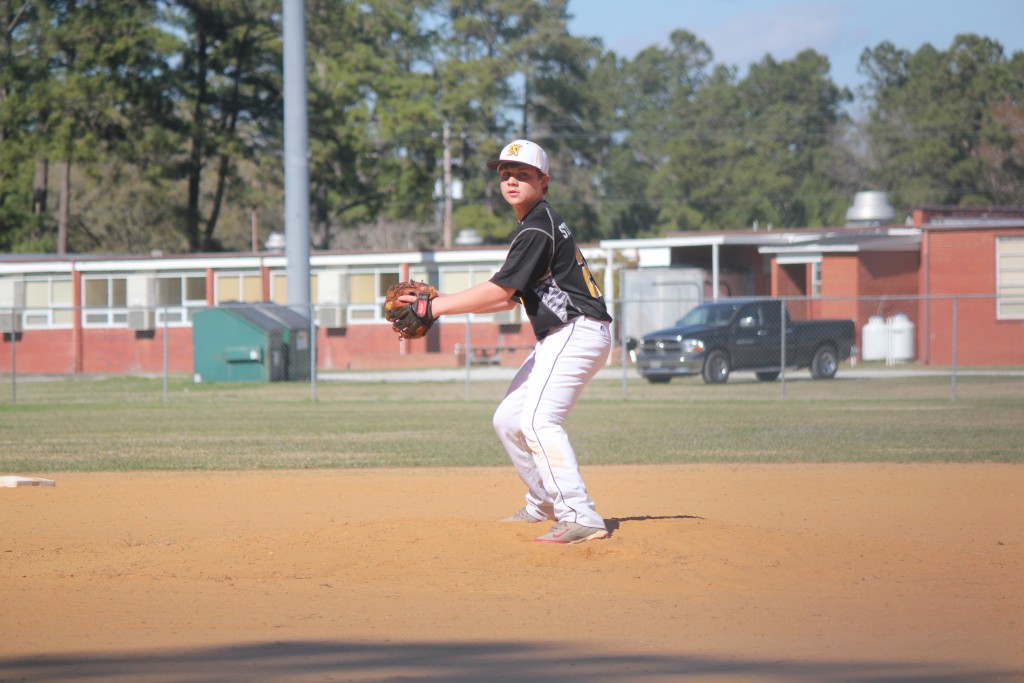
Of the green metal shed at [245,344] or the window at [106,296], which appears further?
the window at [106,296]

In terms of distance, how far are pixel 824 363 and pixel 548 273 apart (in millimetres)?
22032

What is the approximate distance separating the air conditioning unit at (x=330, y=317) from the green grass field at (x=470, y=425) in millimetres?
13624

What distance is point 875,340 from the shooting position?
116ft

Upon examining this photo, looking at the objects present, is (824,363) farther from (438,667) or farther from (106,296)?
(106,296)

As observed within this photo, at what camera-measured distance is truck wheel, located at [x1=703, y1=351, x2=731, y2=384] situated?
2670 centimetres

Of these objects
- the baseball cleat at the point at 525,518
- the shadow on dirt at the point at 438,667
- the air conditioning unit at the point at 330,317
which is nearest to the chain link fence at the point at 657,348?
the air conditioning unit at the point at 330,317

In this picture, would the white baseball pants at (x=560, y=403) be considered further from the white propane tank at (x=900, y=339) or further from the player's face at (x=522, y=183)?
the white propane tank at (x=900, y=339)

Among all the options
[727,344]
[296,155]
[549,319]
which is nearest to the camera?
[549,319]

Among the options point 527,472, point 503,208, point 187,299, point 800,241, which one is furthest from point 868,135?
point 527,472

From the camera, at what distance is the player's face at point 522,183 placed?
23.2 ft

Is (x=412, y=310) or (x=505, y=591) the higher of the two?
(x=412, y=310)

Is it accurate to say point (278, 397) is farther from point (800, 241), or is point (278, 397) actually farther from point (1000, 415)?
point (800, 241)

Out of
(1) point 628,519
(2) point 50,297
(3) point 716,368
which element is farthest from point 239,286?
(1) point 628,519

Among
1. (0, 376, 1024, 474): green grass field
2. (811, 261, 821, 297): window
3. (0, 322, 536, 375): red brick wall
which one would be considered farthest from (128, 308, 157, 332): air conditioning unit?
(811, 261, 821, 297): window
